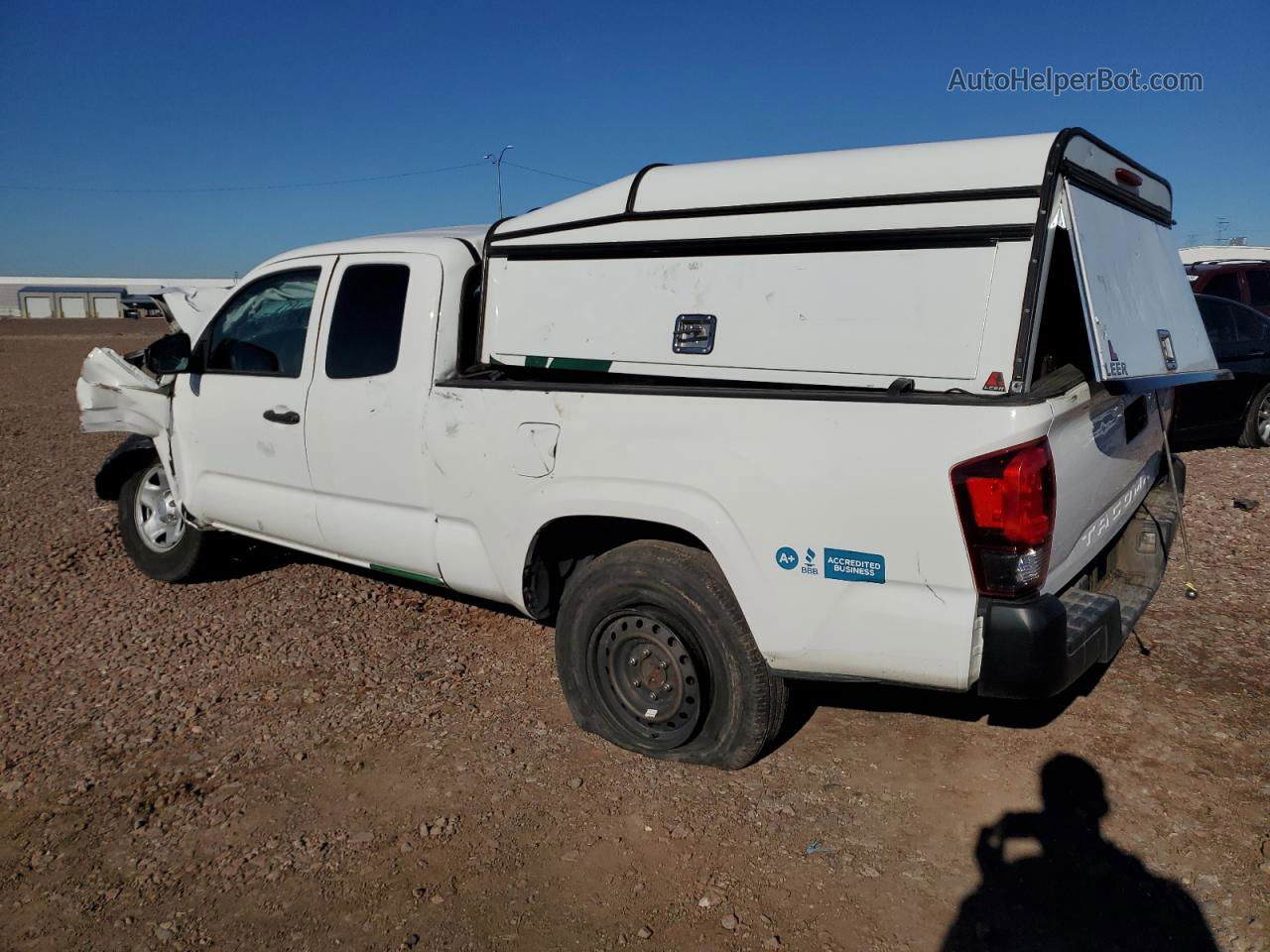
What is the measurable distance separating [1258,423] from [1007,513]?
838 cm

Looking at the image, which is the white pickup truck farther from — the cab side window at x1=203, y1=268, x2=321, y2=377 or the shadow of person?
the shadow of person

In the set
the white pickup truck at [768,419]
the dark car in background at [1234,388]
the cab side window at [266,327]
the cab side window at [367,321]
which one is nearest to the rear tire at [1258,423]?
the dark car in background at [1234,388]

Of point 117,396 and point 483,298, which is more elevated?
point 483,298

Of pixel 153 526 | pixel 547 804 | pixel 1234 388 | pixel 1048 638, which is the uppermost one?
pixel 1234 388

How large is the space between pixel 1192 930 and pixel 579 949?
1778 millimetres

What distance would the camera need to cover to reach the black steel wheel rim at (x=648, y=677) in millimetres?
3641

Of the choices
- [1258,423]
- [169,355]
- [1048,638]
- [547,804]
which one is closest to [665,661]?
[547,804]

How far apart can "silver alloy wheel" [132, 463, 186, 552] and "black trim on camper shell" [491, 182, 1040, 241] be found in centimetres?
315

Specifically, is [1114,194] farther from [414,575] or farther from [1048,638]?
[414,575]

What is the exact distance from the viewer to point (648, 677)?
3.78m

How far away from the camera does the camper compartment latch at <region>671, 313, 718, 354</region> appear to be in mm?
3695

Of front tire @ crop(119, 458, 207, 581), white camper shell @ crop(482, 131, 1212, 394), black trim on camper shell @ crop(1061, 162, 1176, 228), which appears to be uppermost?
black trim on camper shell @ crop(1061, 162, 1176, 228)

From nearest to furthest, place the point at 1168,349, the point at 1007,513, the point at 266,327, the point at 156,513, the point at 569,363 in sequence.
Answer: the point at 1007,513 < the point at 1168,349 < the point at 569,363 < the point at 266,327 < the point at 156,513

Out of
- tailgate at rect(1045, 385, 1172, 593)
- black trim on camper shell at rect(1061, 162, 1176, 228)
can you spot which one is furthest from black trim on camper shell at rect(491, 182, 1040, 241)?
tailgate at rect(1045, 385, 1172, 593)
